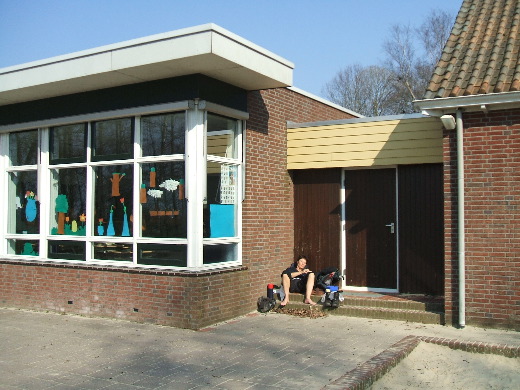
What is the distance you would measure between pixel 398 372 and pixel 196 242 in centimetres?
368

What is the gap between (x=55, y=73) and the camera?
9.52 metres

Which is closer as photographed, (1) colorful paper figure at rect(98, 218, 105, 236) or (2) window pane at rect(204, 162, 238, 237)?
(2) window pane at rect(204, 162, 238, 237)

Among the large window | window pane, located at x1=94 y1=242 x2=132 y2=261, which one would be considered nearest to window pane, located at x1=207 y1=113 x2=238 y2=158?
the large window

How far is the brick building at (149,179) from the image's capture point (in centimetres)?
902

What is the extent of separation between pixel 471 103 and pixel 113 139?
582 cm

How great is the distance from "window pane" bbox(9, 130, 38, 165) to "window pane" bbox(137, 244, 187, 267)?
3366 millimetres

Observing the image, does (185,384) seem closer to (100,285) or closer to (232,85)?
(100,285)

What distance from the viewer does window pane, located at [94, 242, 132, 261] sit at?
32.3 ft

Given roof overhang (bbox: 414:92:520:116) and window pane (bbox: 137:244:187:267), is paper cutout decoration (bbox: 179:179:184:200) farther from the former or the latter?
roof overhang (bbox: 414:92:520:116)

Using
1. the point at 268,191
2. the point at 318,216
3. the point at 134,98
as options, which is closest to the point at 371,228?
the point at 318,216

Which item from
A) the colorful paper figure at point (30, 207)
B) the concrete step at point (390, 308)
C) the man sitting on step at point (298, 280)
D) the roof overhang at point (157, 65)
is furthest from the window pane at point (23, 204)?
the concrete step at point (390, 308)

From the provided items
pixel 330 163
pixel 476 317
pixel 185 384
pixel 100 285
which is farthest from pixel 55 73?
pixel 476 317

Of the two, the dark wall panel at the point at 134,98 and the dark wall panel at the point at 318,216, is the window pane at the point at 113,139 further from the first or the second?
the dark wall panel at the point at 318,216

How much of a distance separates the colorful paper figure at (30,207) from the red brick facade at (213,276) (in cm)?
89
